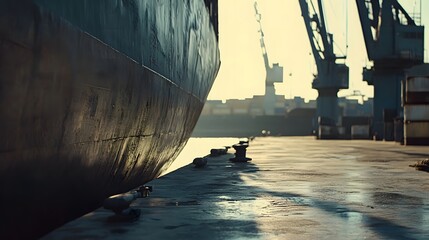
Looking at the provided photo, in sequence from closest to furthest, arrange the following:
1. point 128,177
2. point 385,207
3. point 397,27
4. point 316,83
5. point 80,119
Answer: point 80,119 < point 385,207 < point 128,177 < point 397,27 < point 316,83

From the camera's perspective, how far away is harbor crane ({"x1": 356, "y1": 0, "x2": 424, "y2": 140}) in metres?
53.9

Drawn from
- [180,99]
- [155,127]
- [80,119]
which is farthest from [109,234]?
[180,99]

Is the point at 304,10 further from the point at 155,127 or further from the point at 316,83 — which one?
the point at 155,127

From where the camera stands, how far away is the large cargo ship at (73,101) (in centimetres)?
582

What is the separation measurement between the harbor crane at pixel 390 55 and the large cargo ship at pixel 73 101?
148 feet

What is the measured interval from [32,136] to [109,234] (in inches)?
60.4

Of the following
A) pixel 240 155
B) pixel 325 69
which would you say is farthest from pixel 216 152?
pixel 325 69

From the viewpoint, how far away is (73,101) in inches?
285

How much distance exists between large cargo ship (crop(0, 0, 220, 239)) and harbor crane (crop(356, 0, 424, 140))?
45030 millimetres

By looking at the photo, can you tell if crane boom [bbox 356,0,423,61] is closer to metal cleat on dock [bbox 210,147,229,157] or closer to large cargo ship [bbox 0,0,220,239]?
metal cleat on dock [bbox 210,147,229,157]

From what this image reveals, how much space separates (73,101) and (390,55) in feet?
170

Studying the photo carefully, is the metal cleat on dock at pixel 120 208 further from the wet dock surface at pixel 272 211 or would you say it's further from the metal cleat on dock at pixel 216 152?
the metal cleat on dock at pixel 216 152

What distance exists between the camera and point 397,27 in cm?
5422

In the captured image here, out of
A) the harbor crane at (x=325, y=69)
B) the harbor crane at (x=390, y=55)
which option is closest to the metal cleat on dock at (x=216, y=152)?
the harbor crane at (x=390, y=55)
